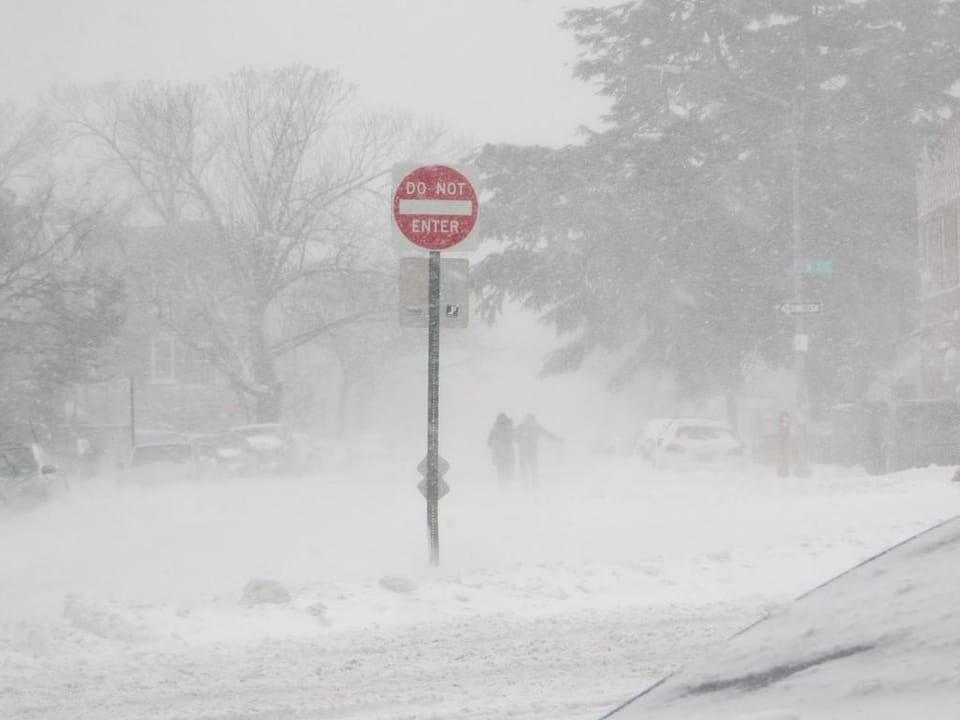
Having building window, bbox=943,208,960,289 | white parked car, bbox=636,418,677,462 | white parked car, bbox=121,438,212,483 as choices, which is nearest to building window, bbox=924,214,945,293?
building window, bbox=943,208,960,289

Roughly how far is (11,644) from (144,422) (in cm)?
4976

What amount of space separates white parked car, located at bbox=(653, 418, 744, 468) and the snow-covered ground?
8460mm

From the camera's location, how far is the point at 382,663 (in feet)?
23.5

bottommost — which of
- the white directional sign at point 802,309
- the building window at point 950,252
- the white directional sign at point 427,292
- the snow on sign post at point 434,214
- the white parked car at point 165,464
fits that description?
the white parked car at point 165,464

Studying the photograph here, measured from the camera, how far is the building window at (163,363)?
57.4 m

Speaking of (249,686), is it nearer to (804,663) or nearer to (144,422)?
(804,663)

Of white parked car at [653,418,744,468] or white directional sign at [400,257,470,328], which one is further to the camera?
white parked car at [653,418,744,468]

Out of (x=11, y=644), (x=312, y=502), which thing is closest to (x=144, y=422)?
(x=312, y=502)

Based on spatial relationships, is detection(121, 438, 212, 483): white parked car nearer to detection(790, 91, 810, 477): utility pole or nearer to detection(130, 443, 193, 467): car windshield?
detection(130, 443, 193, 467): car windshield

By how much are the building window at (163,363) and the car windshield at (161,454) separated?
3127 centimetres

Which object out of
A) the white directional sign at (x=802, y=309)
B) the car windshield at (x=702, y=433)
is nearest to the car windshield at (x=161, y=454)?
the car windshield at (x=702, y=433)

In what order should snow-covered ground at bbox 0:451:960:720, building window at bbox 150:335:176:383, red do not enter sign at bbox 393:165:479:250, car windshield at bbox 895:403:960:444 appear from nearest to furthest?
1. snow-covered ground at bbox 0:451:960:720
2. red do not enter sign at bbox 393:165:479:250
3. car windshield at bbox 895:403:960:444
4. building window at bbox 150:335:176:383

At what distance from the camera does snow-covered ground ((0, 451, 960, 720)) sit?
6.54 metres

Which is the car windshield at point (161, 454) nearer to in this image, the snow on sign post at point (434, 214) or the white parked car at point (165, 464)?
the white parked car at point (165, 464)
